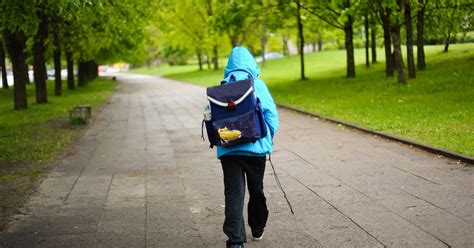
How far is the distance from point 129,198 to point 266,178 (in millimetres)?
1932

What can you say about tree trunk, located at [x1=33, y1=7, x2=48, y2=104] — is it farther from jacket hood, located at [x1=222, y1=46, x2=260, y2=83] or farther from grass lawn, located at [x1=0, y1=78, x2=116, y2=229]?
jacket hood, located at [x1=222, y1=46, x2=260, y2=83]

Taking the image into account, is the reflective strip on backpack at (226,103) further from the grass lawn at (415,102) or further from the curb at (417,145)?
the grass lawn at (415,102)

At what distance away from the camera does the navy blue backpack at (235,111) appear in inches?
171

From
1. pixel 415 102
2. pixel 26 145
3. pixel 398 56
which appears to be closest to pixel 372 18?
pixel 398 56

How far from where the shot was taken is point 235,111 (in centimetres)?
436

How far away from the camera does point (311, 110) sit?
1645cm

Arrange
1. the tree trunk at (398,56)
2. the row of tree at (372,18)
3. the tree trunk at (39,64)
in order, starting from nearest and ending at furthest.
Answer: the tree trunk at (398,56), the row of tree at (372,18), the tree trunk at (39,64)

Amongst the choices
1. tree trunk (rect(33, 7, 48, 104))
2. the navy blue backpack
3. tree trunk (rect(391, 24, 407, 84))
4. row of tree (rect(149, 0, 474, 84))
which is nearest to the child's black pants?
the navy blue backpack

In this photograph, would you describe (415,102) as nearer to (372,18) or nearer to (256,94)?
(372,18)

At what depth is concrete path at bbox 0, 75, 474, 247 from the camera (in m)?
5.16

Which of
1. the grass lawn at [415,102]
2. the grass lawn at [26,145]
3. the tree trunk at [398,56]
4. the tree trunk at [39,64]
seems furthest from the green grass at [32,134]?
the tree trunk at [398,56]

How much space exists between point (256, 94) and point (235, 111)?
0.86ft

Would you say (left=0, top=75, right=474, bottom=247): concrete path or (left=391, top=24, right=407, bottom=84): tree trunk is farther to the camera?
(left=391, top=24, right=407, bottom=84): tree trunk

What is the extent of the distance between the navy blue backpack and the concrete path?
1156 millimetres
